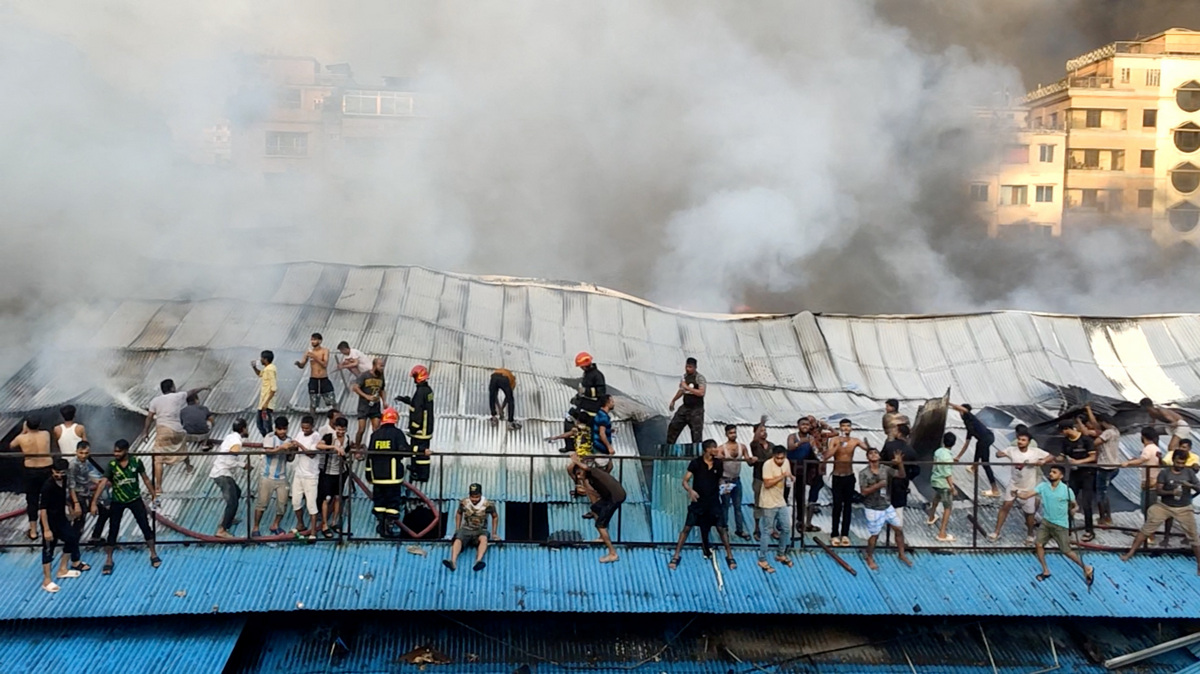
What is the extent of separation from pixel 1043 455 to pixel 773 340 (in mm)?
6287

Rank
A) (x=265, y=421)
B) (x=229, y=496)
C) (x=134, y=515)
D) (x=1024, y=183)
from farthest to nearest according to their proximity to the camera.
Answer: (x=1024, y=183) → (x=265, y=421) → (x=229, y=496) → (x=134, y=515)

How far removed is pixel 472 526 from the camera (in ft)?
27.7

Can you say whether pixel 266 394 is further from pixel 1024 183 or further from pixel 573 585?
pixel 1024 183

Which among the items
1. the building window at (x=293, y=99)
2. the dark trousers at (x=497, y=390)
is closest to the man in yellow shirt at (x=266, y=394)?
the dark trousers at (x=497, y=390)

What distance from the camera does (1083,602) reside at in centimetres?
846

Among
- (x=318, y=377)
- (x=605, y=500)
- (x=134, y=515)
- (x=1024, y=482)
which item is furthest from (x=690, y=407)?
(x=134, y=515)

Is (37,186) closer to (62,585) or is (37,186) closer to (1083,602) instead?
(62,585)

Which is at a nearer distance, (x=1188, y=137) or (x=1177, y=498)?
(x=1177, y=498)

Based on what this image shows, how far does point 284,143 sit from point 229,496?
91.6ft

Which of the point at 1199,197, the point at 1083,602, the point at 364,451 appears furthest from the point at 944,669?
the point at 1199,197

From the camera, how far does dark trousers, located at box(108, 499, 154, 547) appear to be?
26.4 ft

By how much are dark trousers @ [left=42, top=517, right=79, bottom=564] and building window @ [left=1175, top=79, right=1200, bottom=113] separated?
1573 inches

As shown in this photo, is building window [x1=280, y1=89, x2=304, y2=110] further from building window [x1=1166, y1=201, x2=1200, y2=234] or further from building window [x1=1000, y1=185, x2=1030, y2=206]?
building window [x1=1166, y1=201, x2=1200, y2=234]

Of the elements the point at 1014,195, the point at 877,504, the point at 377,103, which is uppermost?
the point at 377,103
